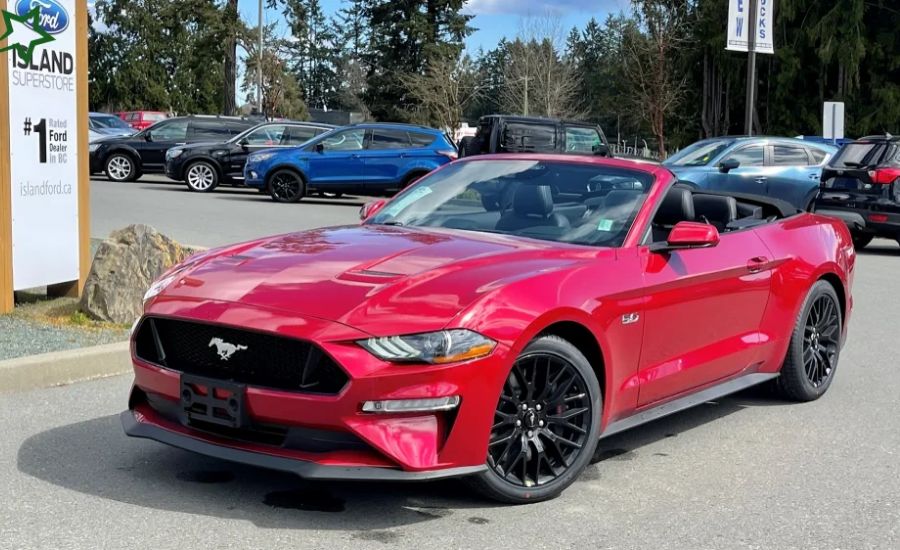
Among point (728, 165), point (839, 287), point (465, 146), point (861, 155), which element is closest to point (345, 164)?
point (465, 146)

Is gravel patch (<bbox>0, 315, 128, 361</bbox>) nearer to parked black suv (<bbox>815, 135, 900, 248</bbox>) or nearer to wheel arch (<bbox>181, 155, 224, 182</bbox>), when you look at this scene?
parked black suv (<bbox>815, 135, 900, 248</bbox>)

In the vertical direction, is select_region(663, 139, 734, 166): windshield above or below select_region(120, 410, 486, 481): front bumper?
above

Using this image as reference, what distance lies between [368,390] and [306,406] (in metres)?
0.25

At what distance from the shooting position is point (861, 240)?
17797 millimetres

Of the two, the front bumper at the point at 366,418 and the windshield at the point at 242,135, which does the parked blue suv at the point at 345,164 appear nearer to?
the windshield at the point at 242,135

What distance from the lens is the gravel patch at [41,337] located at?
24.4 ft

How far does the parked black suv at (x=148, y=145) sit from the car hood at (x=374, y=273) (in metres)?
23.8

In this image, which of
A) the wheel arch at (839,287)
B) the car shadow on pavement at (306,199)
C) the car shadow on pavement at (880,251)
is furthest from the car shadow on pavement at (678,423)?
the car shadow on pavement at (306,199)

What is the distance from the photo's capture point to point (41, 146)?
29.7 feet

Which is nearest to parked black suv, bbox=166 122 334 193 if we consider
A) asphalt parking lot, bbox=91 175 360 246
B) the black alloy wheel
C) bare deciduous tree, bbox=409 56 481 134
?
asphalt parking lot, bbox=91 175 360 246

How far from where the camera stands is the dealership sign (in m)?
8.75

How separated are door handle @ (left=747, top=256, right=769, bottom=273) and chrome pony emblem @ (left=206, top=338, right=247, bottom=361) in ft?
9.82

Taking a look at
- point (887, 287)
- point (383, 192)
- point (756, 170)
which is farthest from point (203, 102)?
point (887, 287)

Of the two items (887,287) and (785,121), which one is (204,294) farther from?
(785,121)
